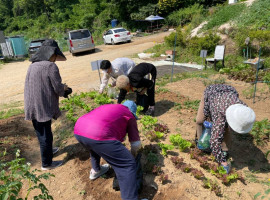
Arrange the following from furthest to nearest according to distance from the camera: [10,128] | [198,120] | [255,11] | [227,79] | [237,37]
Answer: [255,11]
[237,37]
[227,79]
[10,128]
[198,120]

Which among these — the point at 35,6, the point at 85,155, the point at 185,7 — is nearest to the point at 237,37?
the point at 85,155

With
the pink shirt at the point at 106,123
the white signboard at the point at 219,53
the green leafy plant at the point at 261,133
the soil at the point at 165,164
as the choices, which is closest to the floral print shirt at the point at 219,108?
the soil at the point at 165,164

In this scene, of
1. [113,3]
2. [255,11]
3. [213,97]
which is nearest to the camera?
[213,97]

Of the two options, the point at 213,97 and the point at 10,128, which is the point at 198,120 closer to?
the point at 213,97

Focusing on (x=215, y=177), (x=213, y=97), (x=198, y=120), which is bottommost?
(x=215, y=177)

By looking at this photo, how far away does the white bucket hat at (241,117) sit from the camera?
2.45 m

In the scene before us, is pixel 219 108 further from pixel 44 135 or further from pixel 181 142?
pixel 44 135

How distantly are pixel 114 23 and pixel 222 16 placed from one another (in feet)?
56.8

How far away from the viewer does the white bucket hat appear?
2.45 meters

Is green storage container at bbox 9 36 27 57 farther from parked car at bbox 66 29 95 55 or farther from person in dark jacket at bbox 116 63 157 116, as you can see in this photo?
person in dark jacket at bbox 116 63 157 116

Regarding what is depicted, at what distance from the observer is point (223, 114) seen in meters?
2.74

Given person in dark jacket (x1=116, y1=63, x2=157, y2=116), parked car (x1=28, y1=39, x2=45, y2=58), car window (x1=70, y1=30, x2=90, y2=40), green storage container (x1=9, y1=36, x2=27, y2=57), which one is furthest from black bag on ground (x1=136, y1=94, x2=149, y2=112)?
green storage container (x1=9, y1=36, x2=27, y2=57)

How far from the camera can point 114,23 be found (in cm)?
2745

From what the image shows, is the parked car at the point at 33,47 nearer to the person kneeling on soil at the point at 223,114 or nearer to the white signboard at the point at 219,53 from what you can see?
the white signboard at the point at 219,53
